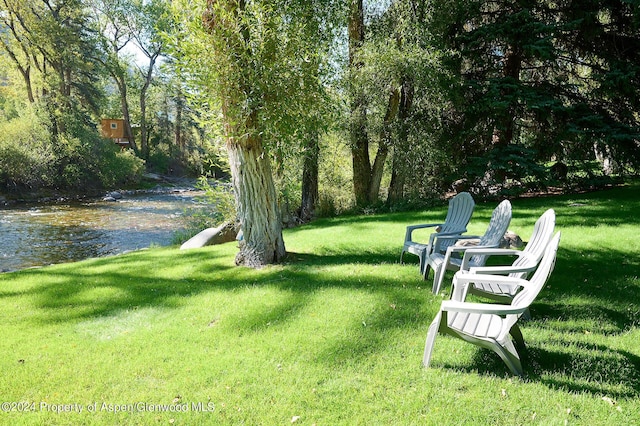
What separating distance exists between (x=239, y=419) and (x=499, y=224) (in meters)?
3.48

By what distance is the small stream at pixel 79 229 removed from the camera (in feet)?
34.1

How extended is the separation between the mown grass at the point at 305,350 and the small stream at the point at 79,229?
5031 mm

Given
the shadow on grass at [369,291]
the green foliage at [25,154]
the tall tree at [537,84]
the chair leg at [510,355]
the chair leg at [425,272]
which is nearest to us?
the chair leg at [510,355]

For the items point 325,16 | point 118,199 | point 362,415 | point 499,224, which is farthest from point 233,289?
point 118,199

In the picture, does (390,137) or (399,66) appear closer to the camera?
(399,66)

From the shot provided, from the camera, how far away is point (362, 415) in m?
2.50

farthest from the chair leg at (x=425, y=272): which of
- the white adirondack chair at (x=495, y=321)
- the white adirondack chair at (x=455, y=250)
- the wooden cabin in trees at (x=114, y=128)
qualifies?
the wooden cabin in trees at (x=114, y=128)

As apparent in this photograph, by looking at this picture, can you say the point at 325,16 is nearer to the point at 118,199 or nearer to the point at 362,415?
the point at 362,415

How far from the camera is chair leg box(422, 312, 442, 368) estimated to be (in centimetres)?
284

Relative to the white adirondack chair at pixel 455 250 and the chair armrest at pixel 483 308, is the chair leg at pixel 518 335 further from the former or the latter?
the white adirondack chair at pixel 455 250

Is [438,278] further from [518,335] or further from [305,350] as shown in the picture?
[305,350]

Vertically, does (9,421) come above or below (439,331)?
below

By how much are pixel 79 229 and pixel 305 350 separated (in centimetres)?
1317

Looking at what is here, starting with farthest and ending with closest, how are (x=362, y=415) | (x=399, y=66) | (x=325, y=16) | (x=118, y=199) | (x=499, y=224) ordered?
(x=118, y=199), (x=325, y=16), (x=399, y=66), (x=499, y=224), (x=362, y=415)
